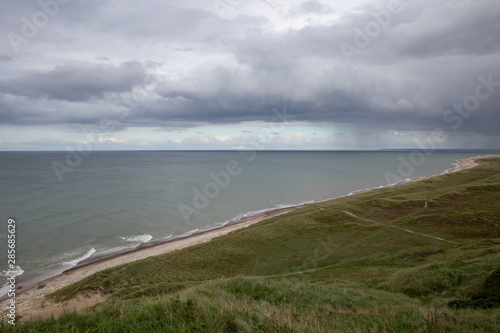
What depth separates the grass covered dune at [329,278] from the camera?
7.55 metres

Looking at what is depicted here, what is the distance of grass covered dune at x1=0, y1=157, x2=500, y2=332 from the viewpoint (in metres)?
7.55

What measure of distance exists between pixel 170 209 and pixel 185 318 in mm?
50477

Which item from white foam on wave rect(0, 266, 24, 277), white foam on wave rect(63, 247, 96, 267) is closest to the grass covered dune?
white foam on wave rect(0, 266, 24, 277)

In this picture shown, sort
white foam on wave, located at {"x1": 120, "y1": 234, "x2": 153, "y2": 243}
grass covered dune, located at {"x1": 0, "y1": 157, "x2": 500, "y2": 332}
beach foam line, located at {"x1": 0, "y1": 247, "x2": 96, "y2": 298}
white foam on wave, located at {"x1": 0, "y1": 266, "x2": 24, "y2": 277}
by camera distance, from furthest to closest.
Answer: white foam on wave, located at {"x1": 120, "y1": 234, "x2": 153, "y2": 243} → white foam on wave, located at {"x1": 0, "y1": 266, "x2": 24, "y2": 277} → beach foam line, located at {"x1": 0, "y1": 247, "x2": 96, "y2": 298} → grass covered dune, located at {"x1": 0, "y1": 157, "x2": 500, "y2": 332}

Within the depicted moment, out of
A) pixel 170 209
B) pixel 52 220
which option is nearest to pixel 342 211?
pixel 170 209

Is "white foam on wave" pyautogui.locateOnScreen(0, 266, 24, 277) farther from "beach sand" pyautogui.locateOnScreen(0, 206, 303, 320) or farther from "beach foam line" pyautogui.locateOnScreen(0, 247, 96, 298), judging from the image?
"beach sand" pyautogui.locateOnScreen(0, 206, 303, 320)

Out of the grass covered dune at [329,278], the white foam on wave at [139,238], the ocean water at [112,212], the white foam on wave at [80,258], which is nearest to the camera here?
the grass covered dune at [329,278]

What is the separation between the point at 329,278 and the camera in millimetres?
20828

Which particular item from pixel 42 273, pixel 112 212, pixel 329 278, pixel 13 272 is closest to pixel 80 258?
pixel 42 273

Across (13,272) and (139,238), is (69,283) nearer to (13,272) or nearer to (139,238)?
(13,272)

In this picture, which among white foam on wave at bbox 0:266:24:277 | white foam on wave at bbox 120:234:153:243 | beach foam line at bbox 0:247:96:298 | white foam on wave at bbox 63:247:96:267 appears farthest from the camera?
white foam on wave at bbox 120:234:153:243

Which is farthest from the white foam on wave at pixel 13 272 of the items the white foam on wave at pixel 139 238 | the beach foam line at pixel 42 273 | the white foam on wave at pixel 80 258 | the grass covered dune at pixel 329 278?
the white foam on wave at pixel 139 238

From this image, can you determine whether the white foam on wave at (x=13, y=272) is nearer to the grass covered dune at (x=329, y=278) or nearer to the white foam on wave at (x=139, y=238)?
the grass covered dune at (x=329, y=278)

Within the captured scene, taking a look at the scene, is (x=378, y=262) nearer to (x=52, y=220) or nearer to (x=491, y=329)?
(x=491, y=329)
